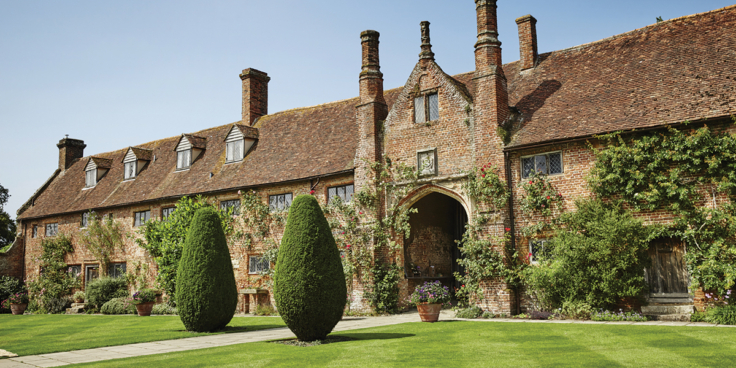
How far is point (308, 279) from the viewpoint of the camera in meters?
10.2

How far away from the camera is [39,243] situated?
30.9m

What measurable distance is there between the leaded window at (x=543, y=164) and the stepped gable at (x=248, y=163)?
601 cm

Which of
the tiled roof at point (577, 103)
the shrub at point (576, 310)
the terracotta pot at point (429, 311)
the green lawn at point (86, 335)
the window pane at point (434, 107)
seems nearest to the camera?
the green lawn at point (86, 335)

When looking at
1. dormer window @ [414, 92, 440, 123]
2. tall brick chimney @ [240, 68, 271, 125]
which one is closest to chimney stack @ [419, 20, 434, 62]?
dormer window @ [414, 92, 440, 123]

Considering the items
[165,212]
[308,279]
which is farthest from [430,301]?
[165,212]

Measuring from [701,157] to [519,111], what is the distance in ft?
17.4

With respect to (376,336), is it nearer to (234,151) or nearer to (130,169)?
(234,151)

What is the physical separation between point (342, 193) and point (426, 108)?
4.27 meters

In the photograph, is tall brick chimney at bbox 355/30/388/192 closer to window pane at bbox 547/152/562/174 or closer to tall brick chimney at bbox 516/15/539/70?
tall brick chimney at bbox 516/15/539/70

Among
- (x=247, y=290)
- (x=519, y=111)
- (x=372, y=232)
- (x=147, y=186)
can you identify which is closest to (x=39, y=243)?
(x=147, y=186)

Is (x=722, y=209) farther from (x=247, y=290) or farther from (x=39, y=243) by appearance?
(x=39, y=243)

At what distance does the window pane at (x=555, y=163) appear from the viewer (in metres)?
15.2

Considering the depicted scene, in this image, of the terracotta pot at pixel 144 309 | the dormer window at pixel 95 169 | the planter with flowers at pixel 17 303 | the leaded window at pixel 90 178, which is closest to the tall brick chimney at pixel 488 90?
the terracotta pot at pixel 144 309

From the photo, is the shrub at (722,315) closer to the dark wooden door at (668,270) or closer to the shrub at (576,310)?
the dark wooden door at (668,270)
